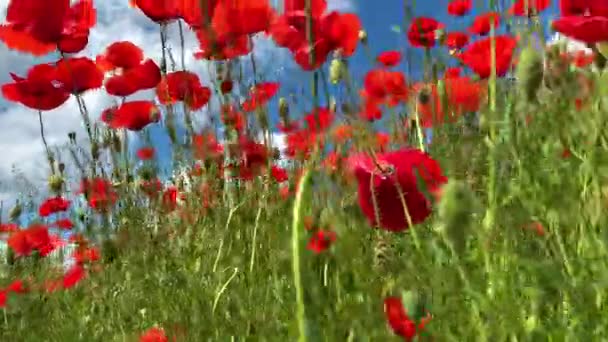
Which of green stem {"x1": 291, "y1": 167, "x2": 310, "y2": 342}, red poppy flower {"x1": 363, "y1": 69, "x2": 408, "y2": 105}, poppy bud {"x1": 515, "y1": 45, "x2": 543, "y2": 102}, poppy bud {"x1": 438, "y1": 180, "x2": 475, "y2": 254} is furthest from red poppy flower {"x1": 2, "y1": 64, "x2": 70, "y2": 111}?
green stem {"x1": 291, "y1": 167, "x2": 310, "y2": 342}

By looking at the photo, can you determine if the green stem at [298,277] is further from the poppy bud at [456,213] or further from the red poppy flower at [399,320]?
the red poppy flower at [399,320]

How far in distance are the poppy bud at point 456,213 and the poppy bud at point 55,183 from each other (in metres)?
3.03

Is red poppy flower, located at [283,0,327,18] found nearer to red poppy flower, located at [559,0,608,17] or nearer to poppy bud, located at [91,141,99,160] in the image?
red poppy flower, located at [559,0,608,17]

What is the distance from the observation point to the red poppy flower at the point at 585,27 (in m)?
1.24

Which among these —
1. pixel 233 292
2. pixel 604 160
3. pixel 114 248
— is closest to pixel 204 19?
pixel 233 292

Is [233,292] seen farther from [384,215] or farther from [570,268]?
[570,268]

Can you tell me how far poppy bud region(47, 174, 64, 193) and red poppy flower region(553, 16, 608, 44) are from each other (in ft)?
9.26

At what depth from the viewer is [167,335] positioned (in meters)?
1.68

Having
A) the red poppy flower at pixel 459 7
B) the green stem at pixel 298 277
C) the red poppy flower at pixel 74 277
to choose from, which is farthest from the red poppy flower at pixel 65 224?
the green stem at pixel 298 277

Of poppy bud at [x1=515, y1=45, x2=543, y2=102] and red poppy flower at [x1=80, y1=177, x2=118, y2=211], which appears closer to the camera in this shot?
poppy bud at [x1=515, y1=45, x2=543, y2=102]

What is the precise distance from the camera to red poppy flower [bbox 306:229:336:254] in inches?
43.7

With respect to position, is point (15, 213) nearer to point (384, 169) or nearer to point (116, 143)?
point (116, 143)

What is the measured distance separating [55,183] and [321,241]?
283 cm

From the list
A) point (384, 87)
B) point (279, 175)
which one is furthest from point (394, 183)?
point (279, 175)
